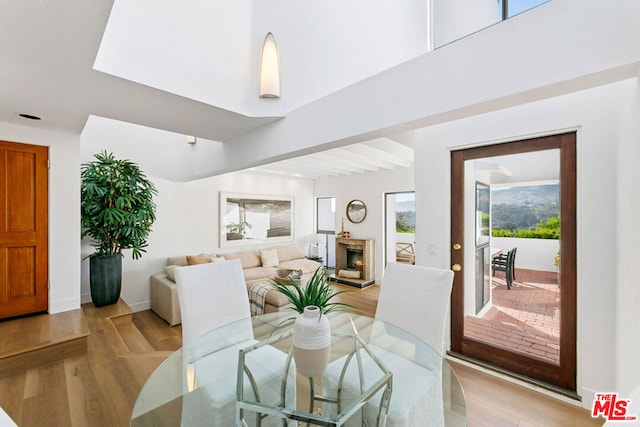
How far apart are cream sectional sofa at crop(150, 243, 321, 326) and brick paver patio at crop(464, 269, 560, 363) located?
92.1 inches

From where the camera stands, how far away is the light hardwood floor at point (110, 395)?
1.80m

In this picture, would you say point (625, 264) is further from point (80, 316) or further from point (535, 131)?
point (80, 316)

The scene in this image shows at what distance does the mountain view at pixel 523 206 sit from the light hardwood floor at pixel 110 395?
52.5 inches

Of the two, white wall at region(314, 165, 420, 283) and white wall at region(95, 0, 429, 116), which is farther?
white wall at region(314, 165, 420, 283)

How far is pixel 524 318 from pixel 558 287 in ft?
1.29

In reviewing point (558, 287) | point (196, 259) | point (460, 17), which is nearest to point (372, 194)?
point (196, 259)

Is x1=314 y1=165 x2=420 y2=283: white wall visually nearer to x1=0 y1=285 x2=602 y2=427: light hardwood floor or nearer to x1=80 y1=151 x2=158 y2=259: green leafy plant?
x1=0 y1=285 x2=602 y2=427: light hardwood floor

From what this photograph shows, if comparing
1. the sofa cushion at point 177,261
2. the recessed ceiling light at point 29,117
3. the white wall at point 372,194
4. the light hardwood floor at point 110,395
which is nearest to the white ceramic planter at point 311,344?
the light hardwood floor at point 110,395

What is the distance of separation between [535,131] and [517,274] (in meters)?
1.22

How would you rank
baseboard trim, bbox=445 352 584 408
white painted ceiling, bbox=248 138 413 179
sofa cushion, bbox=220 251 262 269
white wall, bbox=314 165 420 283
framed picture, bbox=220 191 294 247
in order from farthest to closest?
white wall, bbox=314 165 420 283 < framed picture, bbox=220 191 294 247 < sofa cushion, bbox=220 251 262 269 < white painted ceiling, bbox=248 138 413 179 < baseboard trim, bbox=445 352 584 408

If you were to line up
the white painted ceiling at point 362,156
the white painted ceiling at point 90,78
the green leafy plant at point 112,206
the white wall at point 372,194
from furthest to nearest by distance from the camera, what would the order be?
1. the white wall at point 372,194
2. the white painted ceiling at point 362,156
3. the green leafy plant at point 112,206
4. the white painted ceiling at point 90,78

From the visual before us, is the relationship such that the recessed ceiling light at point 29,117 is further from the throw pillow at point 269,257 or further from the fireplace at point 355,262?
the fireplace at point 355,262

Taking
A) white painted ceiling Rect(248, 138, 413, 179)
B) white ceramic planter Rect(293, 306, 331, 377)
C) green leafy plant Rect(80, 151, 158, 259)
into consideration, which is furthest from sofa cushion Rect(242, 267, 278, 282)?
white ceramic planter Rect(293, 306, 331, 377)

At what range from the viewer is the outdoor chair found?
2.47 m
